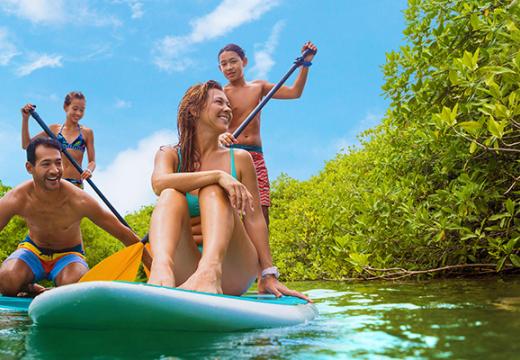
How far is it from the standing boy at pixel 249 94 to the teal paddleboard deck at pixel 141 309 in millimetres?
2640

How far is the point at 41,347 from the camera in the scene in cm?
201

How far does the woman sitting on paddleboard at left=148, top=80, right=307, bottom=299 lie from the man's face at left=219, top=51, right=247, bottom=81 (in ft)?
6.31

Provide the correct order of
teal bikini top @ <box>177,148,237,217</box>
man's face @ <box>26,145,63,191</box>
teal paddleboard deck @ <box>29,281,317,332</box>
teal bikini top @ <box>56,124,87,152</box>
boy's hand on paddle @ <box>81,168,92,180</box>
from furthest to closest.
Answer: teal bikini top @ <box>56,124,87,152</box> → boy's hand on paddle @ <box>81,168,92,180</box> → man's face @ <box>26,145,63,191</box> → teal bikini top @ <box>177,148,237,217</box> → teal paddleboard deck @ <box>29,281,317,332</box>

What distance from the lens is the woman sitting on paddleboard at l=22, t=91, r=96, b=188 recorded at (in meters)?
6.34

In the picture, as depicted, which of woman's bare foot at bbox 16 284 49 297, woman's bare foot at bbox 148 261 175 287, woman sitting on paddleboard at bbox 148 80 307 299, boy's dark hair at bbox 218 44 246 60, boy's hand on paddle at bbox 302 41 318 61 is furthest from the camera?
boy's hand on paddle at bbox 302 41 318 61

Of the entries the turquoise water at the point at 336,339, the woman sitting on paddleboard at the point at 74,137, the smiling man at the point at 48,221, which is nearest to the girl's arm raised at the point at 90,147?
the woman sitting on paddleboard at the point at 74,137

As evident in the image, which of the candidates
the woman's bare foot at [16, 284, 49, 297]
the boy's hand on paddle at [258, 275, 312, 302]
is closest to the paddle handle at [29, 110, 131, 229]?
the woman's bare foot at [16, 284, 49, 297]

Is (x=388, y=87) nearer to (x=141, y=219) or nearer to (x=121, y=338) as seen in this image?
(x=121, y=338)

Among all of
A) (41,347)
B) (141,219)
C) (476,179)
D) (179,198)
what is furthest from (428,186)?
(141,219)

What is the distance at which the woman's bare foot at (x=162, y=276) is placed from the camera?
2.41m

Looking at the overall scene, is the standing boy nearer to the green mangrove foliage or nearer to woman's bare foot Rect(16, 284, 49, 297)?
the green mangrove foliage

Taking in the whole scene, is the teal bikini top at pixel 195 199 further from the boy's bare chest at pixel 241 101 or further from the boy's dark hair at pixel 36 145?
the boy's bare chest at pixel 241 101

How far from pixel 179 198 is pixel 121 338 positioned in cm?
78

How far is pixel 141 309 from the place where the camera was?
82.4 inches
